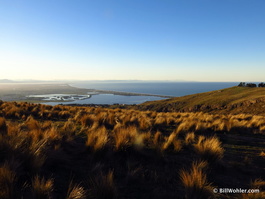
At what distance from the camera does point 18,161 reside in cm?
289

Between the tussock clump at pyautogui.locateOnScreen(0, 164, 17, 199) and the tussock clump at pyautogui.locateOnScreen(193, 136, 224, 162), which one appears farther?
the tussock clump at pyautogui.locateOnScreen(193, 136, 224, 162)

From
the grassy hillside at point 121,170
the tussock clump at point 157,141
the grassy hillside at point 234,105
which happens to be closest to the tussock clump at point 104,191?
the grassy hillside at point 121,170

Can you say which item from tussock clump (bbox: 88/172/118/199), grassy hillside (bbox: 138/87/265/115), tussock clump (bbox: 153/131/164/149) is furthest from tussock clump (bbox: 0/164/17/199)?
grassy hillside (bbox: 138/87/265/115)

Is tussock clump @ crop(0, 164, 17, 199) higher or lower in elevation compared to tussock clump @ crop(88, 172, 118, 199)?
higher

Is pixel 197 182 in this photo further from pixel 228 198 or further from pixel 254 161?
pixel 254 161

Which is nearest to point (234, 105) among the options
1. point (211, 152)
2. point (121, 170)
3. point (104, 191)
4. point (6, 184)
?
point (211, 152)

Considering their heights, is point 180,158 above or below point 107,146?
below

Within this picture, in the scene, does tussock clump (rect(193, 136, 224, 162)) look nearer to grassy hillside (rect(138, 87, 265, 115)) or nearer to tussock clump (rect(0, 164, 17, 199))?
tussock clump (rect(0, 164, 17, 199))

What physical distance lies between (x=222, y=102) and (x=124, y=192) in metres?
45.9

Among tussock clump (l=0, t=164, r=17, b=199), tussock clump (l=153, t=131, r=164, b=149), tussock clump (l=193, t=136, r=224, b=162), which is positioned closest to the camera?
tussock clump (l=0, t=164, r=17, b=199)

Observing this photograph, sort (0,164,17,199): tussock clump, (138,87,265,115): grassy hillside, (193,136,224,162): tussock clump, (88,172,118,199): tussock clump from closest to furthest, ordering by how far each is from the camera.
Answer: (0,164,17,199): tussock clump → (88,172,118,199): tussock clump → (193,136,224,162): tussock clump → (138,87,265,115): grassy hillside

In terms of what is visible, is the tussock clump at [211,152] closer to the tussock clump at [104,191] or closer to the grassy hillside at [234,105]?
the tussock clump at [104,191]

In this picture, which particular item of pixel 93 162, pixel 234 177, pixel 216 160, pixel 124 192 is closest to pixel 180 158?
pixel 216 160

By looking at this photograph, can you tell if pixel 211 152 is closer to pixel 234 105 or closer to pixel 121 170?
pixel 121 170
